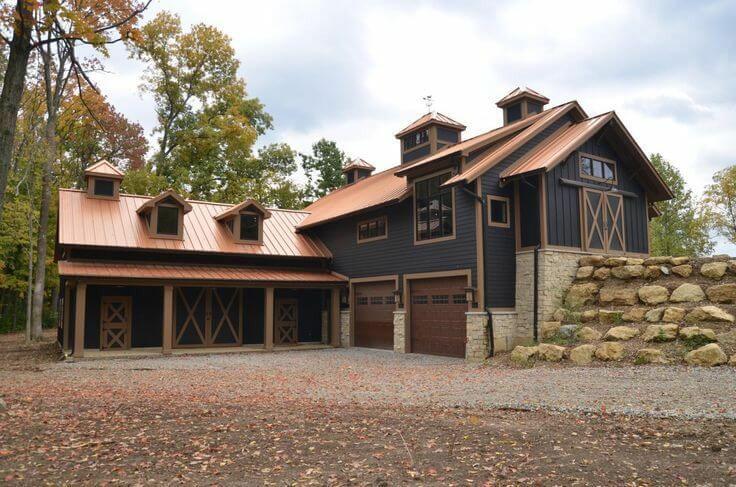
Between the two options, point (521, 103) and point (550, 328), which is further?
point (521, 103)

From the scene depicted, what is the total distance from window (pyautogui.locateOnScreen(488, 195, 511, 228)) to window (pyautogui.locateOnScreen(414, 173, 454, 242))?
1.24 meters

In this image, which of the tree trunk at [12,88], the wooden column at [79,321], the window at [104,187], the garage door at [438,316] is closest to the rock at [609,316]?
the garage door at [438,316]

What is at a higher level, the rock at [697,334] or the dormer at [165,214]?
the dormer at [165,214]

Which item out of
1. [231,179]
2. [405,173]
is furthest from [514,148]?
[231,179]

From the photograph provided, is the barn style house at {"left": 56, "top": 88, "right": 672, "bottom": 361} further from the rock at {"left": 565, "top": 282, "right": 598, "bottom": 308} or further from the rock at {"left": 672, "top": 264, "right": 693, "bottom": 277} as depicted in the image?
the rock at {"left": 672, "top": 264, "right": 693, "bottom": 277}

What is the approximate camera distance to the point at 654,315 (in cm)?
1446

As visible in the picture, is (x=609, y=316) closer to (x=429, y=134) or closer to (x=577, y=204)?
(x=577, y=204)

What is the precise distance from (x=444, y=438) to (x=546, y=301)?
10.4 metres

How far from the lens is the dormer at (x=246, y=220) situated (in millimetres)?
22906

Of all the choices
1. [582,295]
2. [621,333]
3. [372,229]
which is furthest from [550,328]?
[372,229]

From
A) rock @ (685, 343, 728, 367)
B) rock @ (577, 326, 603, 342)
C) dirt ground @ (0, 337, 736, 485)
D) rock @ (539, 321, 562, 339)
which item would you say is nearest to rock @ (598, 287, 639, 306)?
rock @ (577, 326, 603, 342)

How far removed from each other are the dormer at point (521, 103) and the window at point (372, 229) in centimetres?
609

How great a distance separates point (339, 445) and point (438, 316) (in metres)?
12.0

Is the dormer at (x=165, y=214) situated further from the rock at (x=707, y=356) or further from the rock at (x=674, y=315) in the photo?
the rock at (x=707, y=356)
